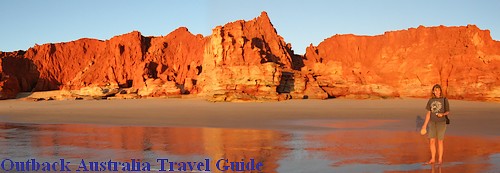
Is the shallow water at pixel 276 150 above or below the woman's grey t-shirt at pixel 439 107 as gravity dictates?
below

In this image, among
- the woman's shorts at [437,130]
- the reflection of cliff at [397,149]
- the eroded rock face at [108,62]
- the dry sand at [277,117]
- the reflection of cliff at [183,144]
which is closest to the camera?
the reflection of cliff at [397,149]

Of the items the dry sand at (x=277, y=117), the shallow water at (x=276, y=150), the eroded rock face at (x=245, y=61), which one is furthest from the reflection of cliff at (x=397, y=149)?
the eroded rock face at (x=245, y=61)

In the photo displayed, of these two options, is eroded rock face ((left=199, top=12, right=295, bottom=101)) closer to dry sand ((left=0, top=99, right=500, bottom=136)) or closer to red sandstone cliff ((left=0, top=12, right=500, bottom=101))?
red sandstone cliff ((left=0, top=12, right=500, bottom=101))

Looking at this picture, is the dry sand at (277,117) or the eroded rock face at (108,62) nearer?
the dry sand at (277,117)

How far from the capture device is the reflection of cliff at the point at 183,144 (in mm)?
7312

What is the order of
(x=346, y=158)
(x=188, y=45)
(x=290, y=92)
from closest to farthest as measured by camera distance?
(x=346, y=158)
(x=290, y=92)
(x=188, y=45)

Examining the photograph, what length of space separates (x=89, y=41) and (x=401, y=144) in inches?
2358

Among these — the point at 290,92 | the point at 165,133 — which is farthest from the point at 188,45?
the point at 165,133

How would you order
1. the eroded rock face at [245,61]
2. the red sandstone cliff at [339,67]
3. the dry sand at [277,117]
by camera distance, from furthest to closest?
the red sandstone cliff at [339,67], the eroded rock face at [245,61], the dry sand at [277,117]

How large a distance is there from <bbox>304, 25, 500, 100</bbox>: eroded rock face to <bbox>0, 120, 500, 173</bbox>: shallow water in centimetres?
2183

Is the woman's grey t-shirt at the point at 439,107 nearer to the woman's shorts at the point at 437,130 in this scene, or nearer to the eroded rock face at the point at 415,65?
the woman's shorts at the point at 437,130

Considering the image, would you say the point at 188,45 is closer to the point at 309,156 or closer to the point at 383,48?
the point at 383,48

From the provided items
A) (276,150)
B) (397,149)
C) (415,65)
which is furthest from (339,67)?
(276,150)

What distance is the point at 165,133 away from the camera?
11.2 meters
